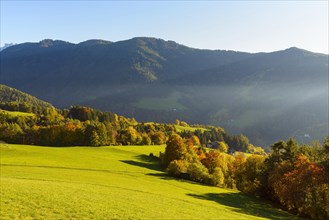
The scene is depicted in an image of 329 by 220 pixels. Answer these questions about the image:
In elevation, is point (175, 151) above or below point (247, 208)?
above

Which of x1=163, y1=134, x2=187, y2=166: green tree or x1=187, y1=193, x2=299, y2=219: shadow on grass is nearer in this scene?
x1=187, y1=193, x2=299, y2=219: shadow on grass

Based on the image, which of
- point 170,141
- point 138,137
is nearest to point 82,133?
point 138,137

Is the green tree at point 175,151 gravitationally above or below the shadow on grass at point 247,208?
above

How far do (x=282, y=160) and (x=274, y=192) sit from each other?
8.37 m

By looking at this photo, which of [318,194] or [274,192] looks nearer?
[318,194]

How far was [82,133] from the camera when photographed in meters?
142

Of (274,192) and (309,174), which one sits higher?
(309,174)

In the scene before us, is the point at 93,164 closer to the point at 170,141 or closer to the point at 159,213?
the point at 170,141

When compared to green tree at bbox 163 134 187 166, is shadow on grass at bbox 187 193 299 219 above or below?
below

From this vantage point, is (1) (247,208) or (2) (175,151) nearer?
(1) (247,208)

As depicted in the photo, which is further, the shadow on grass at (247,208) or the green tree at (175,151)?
the green tree at (175,151)

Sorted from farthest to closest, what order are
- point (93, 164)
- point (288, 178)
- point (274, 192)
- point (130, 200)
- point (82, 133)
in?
point (82, 133) < point (93, 164) < point (274, 192) < point (288, 178) < point (130, 200)

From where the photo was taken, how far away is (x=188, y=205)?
45.8 meters

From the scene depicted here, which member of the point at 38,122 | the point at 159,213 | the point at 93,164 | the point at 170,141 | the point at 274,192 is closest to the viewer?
the point at 159,213
